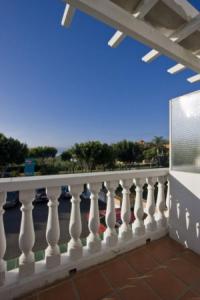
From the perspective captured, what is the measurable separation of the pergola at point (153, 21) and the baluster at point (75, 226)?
3.47 ft

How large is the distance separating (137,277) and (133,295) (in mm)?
164

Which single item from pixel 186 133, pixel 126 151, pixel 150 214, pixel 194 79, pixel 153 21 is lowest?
pixel 150 214

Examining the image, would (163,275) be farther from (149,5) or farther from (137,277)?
(149,5)

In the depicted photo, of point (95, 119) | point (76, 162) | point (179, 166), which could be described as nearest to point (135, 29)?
point (179, 166)

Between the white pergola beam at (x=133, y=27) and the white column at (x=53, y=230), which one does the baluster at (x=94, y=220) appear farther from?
the white pergola beam at (x=133, y=27)

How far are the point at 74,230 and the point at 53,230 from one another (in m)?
0.16

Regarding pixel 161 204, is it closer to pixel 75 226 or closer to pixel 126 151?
pixel 75 226

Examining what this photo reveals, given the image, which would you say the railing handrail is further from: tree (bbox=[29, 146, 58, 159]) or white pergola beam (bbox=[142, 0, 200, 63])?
tree (bbox=[29, 146, 58, 159])

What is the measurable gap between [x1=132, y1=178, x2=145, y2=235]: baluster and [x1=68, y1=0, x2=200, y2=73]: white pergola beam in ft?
3.47

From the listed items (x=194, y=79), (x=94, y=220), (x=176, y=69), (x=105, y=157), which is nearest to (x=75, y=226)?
(x=94, y=220)

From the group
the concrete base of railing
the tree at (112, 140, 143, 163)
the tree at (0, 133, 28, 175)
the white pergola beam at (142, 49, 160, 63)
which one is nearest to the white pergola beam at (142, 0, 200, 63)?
the white pergola beam at (142, 49, 160, 63)

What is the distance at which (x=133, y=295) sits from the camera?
3.54ft

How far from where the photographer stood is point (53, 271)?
1.17 meters

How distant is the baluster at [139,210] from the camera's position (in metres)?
1.57
